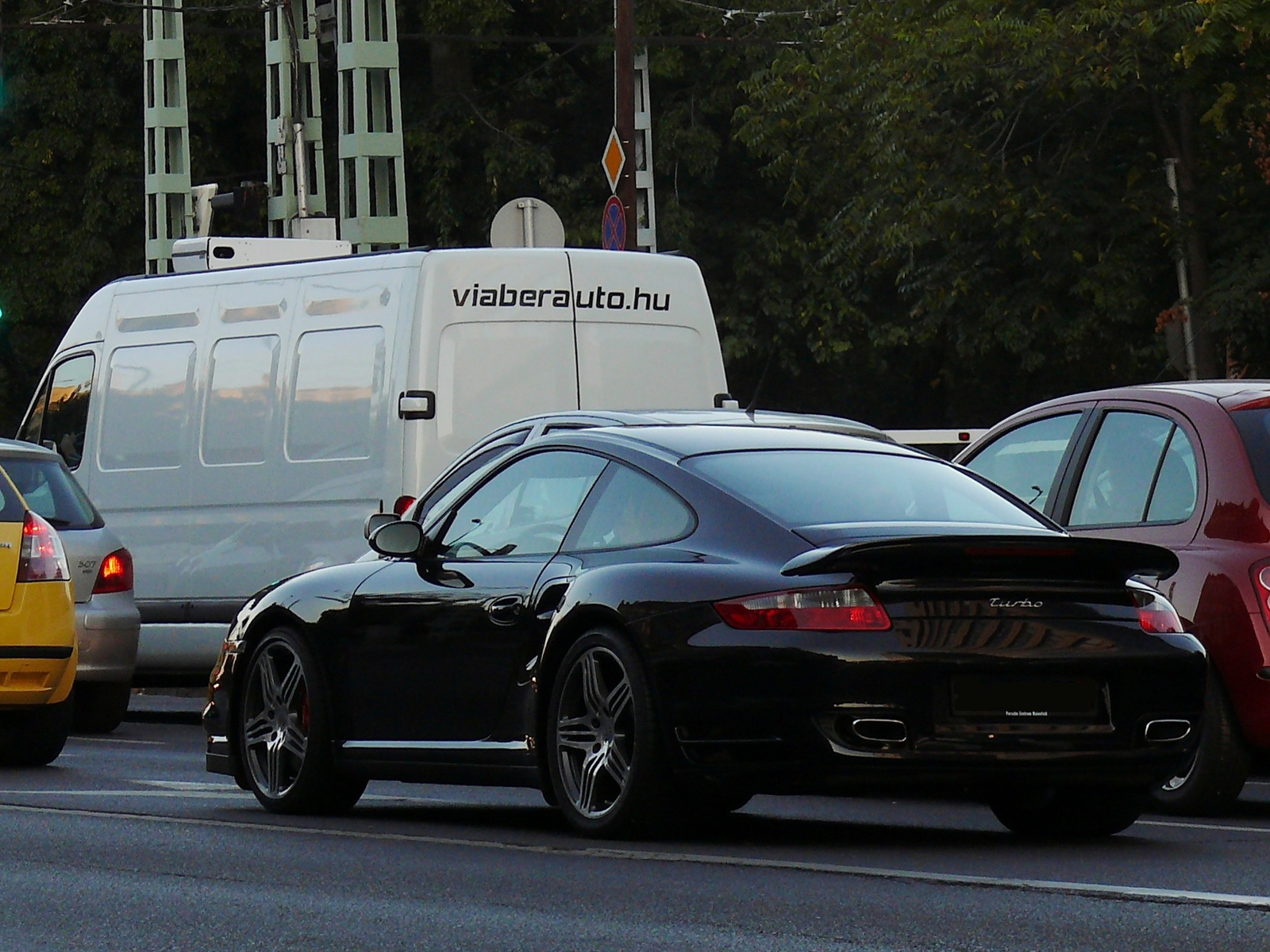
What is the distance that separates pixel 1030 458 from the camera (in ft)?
37.7

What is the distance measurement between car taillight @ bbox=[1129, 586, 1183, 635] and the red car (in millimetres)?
1190

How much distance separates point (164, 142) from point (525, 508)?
28.5 metres

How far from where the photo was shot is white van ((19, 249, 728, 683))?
15016 mm

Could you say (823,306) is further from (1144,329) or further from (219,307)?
(219,307)

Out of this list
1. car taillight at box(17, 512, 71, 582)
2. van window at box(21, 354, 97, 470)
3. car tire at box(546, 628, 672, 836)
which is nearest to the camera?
car tire at box(546, 628, 672, 836)

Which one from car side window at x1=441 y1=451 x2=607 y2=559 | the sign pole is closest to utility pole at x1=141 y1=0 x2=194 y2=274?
the sign pole

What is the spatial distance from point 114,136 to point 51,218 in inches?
61.3

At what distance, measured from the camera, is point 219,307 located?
658 inches

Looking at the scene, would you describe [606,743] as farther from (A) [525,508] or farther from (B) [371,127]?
(B) [371,127]

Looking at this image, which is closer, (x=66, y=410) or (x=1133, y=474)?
(x=1133, y=474)

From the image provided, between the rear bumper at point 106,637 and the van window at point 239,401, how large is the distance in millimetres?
1358

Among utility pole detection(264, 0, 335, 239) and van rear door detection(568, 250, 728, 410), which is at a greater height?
utility pole detection(264, 0, 335, 239)

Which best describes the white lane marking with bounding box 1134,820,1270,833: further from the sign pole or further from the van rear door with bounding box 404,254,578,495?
the sign pole

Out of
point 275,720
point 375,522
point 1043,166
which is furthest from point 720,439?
point 1043,166
